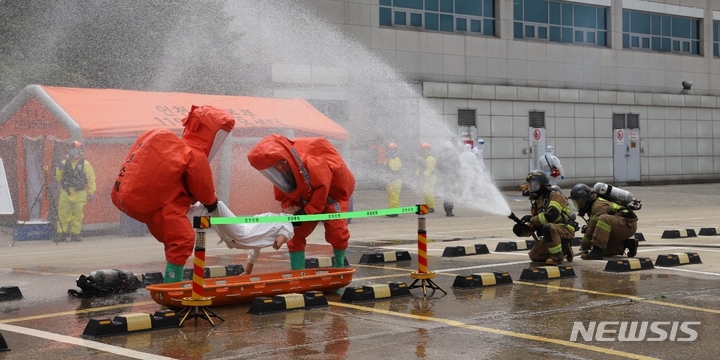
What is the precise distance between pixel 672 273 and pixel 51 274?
27.1ft

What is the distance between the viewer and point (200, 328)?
8.46 m

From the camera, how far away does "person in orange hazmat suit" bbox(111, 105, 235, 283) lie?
9570 mm

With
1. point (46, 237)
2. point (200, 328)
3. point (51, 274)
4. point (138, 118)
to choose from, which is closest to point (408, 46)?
point (138, 118)

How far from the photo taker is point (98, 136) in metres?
20.1

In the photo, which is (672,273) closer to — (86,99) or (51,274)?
(51,274)

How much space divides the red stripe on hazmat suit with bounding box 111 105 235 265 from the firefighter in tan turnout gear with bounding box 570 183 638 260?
20.5 ft

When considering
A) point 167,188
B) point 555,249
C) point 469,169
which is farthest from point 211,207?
point 469,169

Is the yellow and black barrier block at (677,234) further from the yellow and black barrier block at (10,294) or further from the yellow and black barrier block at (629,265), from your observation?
the yellow and black barrier block at (10,294)

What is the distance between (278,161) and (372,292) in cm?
178

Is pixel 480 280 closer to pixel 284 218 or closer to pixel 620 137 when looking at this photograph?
pixel 284 218

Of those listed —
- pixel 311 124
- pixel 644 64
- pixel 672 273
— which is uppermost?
pixel 644 64

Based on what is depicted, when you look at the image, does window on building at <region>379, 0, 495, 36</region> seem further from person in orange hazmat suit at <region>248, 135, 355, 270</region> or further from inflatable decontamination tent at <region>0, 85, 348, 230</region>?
person in orange hazmat suit at <region>248, 135, 355, 270</region>

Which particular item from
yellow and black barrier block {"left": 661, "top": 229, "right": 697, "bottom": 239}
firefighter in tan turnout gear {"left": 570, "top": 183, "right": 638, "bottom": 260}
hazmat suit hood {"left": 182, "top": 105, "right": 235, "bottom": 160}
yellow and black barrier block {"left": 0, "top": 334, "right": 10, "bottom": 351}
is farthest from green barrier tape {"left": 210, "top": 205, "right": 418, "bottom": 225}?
yellow and black barrier block {"left": 661, "top": 229, "right": 697, "bottom": 239}

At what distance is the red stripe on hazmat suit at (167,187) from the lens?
9570 mm
